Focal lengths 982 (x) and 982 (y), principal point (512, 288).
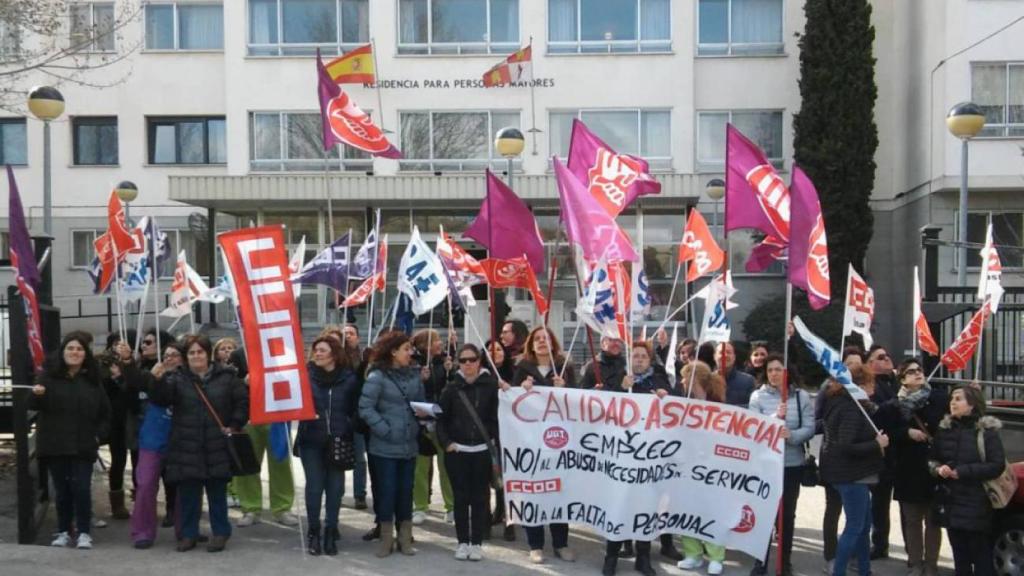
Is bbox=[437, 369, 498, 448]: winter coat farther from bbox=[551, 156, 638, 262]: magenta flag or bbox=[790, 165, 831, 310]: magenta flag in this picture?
bbox=[790, 165, 831, 310]: magenta flag

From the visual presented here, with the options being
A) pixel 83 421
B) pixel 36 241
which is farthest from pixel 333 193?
pixel 83 421

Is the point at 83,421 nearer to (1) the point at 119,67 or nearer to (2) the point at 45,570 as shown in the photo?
(2) the point at 45,570

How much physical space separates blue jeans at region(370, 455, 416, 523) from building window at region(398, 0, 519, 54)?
19804 mm

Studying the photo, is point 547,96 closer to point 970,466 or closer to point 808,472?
point 808,472

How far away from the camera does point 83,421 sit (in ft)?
25.4

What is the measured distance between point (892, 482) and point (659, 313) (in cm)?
1812

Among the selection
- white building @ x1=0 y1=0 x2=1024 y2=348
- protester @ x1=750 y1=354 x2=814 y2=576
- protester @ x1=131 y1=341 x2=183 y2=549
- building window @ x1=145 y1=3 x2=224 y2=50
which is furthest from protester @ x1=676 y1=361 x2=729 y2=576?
building window @ x1=145 y1=3 x2=224 y2=50

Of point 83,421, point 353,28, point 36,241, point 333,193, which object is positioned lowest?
point 83,421

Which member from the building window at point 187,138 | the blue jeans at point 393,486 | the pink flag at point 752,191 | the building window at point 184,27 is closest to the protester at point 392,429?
the blue jeans at point 393,486

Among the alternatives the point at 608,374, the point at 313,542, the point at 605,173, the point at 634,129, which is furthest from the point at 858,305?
the point at 634,129

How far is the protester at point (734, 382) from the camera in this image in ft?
29.8

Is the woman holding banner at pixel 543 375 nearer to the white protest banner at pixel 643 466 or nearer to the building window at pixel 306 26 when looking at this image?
the white protest banner at pixel 643 466

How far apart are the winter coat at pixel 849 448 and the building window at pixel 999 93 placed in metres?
18.8

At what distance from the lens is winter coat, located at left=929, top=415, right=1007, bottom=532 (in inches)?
264
